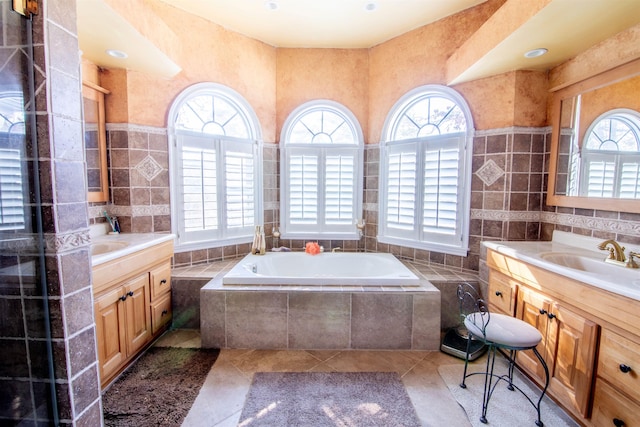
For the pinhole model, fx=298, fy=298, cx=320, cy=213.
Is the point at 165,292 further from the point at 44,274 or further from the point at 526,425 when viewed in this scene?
the point at 526,425

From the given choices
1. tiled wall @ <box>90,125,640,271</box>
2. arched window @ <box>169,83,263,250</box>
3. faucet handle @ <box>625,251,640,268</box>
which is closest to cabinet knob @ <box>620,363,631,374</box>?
faucet handle @ <box>625,251,640,268</box>

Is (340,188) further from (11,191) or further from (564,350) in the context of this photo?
(11,191)

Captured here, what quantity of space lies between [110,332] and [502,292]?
2905mm

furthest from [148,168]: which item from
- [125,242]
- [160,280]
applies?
[160,280]

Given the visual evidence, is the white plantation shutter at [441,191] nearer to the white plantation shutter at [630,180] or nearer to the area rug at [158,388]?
the white plantation shutter at [630,180]

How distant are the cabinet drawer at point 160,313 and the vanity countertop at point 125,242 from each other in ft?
1.76

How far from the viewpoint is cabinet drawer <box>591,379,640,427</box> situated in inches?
55.1

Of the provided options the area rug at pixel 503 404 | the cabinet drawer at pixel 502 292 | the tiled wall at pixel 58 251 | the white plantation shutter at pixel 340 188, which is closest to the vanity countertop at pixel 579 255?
the cabinet drawer at pixel 502 292

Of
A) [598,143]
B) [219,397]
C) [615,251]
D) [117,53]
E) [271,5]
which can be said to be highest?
[271,5]

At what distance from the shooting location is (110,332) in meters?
2.03

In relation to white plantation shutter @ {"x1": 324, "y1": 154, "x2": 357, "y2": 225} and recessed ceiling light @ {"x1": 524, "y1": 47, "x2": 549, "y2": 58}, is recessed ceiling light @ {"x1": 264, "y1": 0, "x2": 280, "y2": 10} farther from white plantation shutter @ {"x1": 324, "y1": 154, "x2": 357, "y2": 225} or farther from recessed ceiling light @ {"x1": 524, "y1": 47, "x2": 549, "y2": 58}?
recessed ceiling light @ {"x1": 524, "y1": 47, "x2": 549, "y2": 58}

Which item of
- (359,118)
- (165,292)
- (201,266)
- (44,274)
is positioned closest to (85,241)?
(44,274)

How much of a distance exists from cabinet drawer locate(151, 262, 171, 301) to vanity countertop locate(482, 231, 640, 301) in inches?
113

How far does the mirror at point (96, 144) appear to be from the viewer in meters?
2.59
